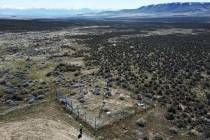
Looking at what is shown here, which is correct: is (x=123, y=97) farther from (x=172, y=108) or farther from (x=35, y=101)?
(x=35, y=101)

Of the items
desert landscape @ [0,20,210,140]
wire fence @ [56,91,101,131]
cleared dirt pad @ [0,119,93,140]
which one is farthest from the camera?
wire fence @ [56,91,101,131]

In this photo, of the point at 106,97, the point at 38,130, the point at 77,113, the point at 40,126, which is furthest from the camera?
the point at 106,97

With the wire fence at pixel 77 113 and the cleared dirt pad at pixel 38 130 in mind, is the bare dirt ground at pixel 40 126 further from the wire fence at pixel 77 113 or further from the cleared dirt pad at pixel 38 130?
the wire fence at pixel 77 113

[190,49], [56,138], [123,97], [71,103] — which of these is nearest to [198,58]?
[190,49]

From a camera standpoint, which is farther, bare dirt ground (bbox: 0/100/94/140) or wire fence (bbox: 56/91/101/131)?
wire fence (bbox: 56/91/101/131)

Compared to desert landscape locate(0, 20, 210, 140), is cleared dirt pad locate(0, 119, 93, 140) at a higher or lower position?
higher

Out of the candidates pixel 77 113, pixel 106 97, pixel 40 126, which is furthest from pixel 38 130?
pixel 106 97

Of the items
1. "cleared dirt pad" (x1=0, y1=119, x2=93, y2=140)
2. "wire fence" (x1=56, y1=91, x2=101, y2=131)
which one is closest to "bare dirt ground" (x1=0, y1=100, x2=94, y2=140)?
"cleared dirt pad" (x1=0, y1=119, x2=93, y2=140)

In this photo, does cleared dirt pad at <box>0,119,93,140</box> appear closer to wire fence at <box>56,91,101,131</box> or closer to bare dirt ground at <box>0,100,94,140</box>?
bare dirt ground at <box>0,100,94,140</box>

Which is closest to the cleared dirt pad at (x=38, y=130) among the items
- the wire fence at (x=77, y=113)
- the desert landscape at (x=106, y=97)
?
the desert landscape at (x=106, y=97)

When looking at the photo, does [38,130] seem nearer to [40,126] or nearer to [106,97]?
[40,126]
